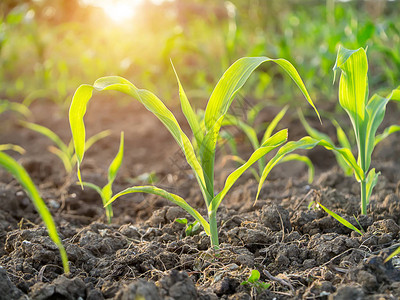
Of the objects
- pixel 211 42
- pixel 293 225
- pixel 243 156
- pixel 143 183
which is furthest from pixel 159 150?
pixel 211 42

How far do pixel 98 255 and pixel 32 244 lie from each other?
220 millimetres

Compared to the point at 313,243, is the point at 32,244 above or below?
above

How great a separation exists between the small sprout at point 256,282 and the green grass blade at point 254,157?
0.25 metres

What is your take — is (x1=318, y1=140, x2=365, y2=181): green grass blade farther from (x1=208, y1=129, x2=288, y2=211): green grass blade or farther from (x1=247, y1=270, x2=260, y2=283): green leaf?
(x1=247, y1=270, x2=260, y2=283): green leaf

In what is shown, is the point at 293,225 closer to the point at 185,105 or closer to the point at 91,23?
the point at 185,105

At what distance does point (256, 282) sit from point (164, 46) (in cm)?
304

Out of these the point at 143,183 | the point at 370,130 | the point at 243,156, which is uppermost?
the point at 370,130

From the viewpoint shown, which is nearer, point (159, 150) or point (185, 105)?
point (185, 105)

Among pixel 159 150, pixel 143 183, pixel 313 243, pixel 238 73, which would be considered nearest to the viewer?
pixel 238 73

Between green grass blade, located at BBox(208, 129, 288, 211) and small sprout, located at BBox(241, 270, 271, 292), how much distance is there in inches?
9.8

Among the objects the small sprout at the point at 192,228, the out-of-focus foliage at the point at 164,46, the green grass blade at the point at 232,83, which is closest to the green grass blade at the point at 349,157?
the green grass blade at the point at 232,83

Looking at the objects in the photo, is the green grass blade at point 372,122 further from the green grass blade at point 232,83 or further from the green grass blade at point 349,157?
the green grass blade at point 232,83

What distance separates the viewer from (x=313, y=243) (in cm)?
144

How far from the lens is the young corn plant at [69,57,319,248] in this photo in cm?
126
